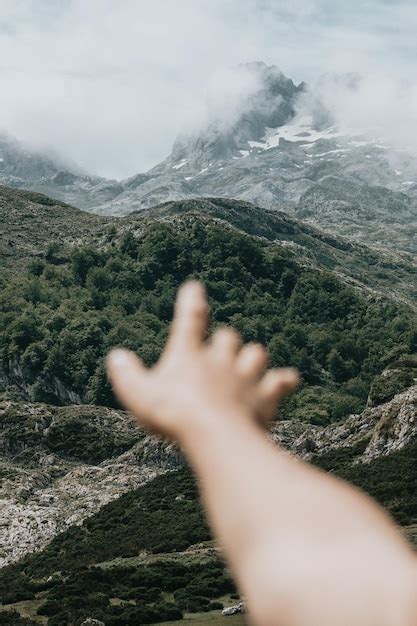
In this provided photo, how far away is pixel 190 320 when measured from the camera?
208cm

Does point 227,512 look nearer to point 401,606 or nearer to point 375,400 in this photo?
point 401,606

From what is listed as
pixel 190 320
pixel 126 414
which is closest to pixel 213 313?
pixel 126 414

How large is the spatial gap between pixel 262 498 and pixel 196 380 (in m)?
0.35

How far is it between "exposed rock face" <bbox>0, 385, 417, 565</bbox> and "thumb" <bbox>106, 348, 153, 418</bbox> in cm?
6344

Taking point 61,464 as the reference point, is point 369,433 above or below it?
below

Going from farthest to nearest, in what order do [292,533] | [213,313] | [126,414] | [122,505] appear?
[213,313] < [126,414] < [122,505] < [292,533]

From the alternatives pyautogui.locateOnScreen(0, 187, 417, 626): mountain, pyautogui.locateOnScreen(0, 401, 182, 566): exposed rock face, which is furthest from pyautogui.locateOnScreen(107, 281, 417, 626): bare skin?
pyautogui.locateOnScreen(0, 401, 182, 566): exposed rock face

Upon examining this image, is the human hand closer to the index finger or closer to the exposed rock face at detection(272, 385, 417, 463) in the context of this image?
the index finger

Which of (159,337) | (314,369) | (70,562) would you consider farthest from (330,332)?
(70,562)

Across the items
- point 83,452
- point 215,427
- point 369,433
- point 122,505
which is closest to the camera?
point 215,427

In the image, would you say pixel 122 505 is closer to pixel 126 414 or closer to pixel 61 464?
pixel 61 464

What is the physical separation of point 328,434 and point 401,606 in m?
80.9

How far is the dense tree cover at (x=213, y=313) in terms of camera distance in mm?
115250

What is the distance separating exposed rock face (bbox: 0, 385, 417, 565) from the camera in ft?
230
